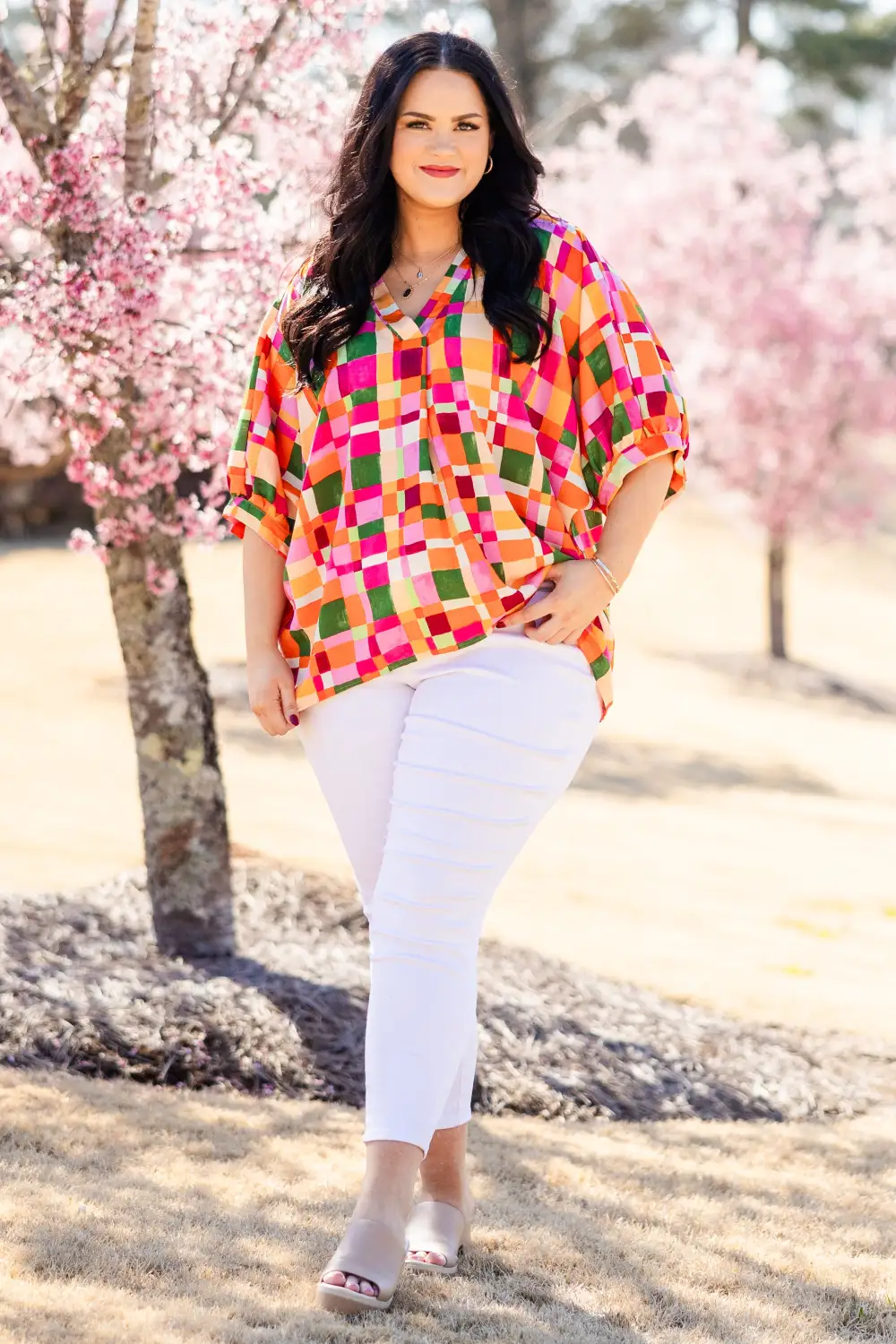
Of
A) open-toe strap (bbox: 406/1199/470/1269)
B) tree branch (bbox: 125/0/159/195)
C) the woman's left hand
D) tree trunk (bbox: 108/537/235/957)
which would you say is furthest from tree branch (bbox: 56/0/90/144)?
open-toe strap (bbox: 406/1199/470/1269)

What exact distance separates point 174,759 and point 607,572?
90.6 inches

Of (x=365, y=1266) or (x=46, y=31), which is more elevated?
(x=46, y=31)

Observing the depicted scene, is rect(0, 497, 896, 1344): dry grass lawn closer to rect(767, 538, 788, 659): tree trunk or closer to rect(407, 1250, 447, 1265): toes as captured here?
rect(407, 1250, 447, 1265): toes

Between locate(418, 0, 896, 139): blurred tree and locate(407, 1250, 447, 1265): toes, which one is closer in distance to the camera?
locate(407, 1250, 447, 1265): toes

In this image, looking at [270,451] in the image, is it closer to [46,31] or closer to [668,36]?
[46,31]

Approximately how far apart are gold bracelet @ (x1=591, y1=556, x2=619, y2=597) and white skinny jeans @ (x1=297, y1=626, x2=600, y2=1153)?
12 centimetres

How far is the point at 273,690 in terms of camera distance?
2.66 metres

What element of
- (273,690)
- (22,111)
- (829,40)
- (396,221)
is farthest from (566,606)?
(829,40)

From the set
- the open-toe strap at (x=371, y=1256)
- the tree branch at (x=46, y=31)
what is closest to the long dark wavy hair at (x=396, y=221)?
the open-toe strap at (x=371, y=1256)

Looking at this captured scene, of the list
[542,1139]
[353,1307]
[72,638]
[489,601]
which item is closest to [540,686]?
[489,601]

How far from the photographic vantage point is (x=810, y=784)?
11.8m

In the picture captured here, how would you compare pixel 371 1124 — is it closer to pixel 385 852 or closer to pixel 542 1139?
pixel 385 852

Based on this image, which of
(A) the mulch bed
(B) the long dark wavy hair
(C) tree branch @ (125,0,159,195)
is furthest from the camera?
(C) tree branch @ (125,0,159,195)

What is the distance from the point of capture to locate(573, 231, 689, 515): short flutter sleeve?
2555mm
